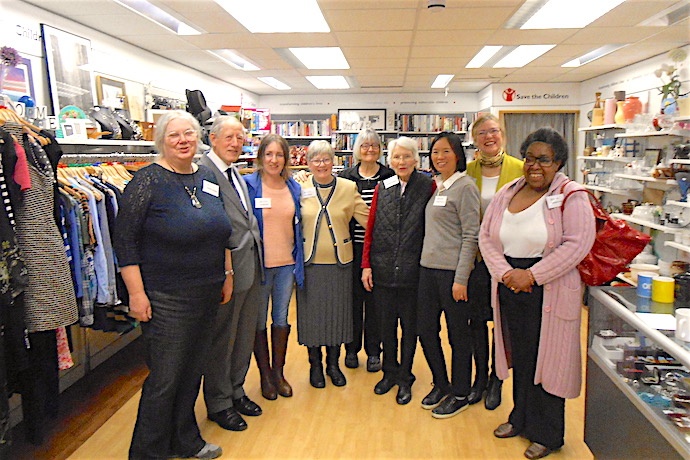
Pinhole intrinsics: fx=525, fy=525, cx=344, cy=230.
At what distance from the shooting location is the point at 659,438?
5.82 ft

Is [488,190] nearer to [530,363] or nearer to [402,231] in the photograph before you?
[402,231]

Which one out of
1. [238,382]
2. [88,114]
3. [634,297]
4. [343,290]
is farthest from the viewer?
[88,114]

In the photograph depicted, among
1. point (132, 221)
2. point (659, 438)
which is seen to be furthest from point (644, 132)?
point (132, 221)

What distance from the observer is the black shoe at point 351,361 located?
12.0 ft

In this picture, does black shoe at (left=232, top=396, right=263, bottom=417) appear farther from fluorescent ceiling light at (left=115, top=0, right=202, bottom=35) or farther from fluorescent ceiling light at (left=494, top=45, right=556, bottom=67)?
fluorescent ceiling light at (left=494, top=45, right=556, bottom=67)

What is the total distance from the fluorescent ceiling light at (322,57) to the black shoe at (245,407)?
3631 mm

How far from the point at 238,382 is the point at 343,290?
80 cm

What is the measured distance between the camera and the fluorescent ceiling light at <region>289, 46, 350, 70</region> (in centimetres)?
555

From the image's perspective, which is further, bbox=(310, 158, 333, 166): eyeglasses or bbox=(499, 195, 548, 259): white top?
bbox=(310, 158, 333, 166): eyeglasses

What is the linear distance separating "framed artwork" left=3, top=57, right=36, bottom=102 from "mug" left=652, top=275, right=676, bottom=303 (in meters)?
3.61

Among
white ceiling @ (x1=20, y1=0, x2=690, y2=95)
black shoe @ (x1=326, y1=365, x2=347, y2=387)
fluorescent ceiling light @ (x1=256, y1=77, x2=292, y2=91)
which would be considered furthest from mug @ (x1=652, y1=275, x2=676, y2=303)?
fluorescent ceiling light @ (x1=256, y1=77, x2=292, y2=91)

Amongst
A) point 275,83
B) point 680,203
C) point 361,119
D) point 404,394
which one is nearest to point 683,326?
point 404,394

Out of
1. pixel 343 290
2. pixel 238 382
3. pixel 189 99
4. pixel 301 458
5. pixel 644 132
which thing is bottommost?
pixel 301 458

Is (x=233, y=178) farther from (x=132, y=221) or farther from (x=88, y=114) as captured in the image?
(x=88, y=114)
